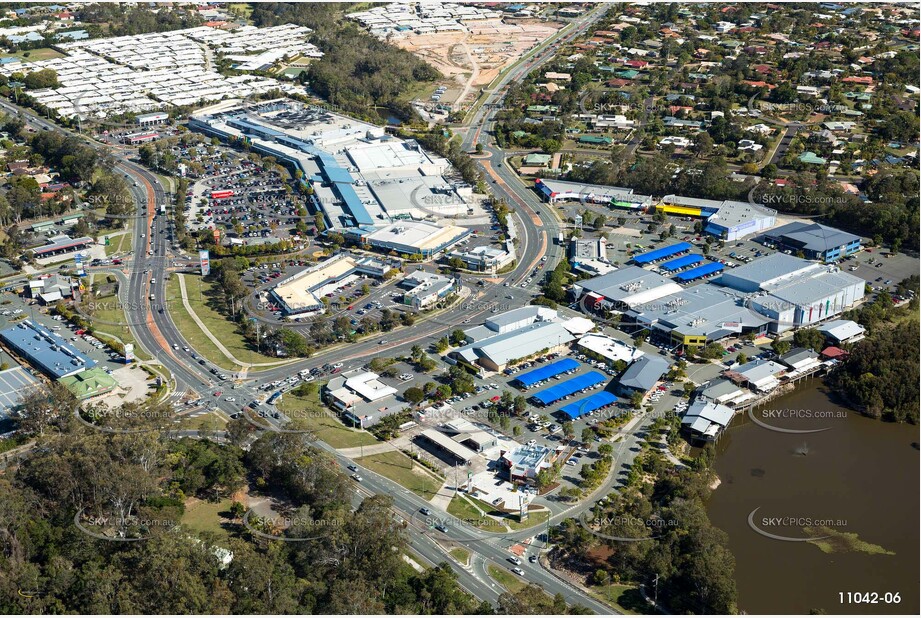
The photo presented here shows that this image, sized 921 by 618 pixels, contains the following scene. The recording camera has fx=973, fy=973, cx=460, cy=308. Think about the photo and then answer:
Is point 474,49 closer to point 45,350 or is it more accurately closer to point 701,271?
point 701,271

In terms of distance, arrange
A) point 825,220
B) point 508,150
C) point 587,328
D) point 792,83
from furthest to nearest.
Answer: point 792,83, point 508,150, point 825,220, point 587,328

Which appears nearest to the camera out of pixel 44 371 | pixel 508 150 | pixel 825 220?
pixel 44 371

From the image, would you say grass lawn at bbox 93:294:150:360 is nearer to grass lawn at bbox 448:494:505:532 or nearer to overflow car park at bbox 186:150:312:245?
overflow car park at bbox 186:150:312:245

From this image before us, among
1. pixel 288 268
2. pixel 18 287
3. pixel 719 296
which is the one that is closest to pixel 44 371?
pixel 18 287

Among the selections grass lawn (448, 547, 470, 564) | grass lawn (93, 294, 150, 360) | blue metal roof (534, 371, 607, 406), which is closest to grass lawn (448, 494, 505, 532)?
grass lawn (448, 547, 470, 564)

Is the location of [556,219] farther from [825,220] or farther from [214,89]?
[214,89]

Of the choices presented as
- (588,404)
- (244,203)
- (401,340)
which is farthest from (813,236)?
(244,203)

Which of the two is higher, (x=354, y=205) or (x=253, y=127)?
(x=253, y=127)
